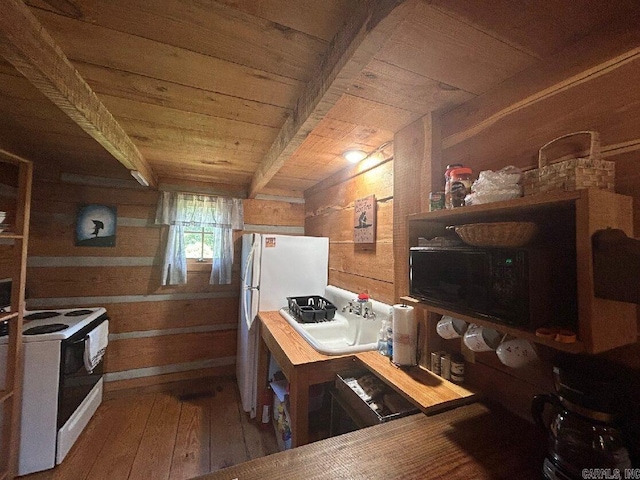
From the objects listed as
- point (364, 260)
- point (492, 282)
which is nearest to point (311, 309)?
point (364, 260)

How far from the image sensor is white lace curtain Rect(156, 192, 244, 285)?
2.51 m

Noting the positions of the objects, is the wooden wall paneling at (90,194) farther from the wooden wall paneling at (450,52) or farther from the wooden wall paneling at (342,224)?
the wooden wall paneling at (450,52)

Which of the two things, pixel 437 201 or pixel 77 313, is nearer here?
pixel 437 201

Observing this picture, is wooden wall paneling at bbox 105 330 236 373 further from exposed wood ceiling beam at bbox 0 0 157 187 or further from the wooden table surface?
exposed wood ceiling beam at bbox 0 0 157 187

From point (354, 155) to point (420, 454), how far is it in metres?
1.64

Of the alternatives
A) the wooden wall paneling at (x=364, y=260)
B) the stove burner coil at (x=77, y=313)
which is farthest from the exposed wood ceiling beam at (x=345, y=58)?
the stove burner coil at (x=77, y=313)

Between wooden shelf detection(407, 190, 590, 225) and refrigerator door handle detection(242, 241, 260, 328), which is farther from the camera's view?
refrigerator door handle detection(242, 241, 260, 328)

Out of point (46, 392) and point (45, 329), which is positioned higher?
point (45, 329)

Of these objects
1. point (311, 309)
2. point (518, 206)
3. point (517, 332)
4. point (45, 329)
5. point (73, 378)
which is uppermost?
point (518, 206)

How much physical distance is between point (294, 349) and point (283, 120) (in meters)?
1.22

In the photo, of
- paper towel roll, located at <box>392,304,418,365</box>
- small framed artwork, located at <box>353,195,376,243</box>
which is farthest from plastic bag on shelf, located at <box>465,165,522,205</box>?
small framed artwork, located at <box>353,195,376,243</box>

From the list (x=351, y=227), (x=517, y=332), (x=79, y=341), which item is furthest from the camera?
(x=351, y=227)

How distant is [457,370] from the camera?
3.49 ft

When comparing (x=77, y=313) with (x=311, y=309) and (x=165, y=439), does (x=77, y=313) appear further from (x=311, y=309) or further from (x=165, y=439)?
(x=311, y=309)
